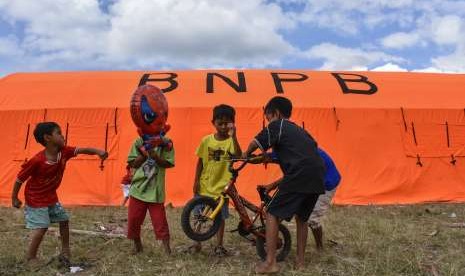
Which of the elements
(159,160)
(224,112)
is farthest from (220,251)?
(224,112)

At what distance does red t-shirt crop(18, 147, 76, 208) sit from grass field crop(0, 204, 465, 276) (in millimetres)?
589

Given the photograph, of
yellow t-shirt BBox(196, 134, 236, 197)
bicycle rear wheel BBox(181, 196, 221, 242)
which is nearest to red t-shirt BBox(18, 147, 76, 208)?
bicycle rear wheel BBox(181, 196, 221, 242)

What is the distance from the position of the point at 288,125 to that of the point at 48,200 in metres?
2.37

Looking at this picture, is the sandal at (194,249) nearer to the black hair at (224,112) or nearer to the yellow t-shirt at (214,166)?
the yellow t-shirt at (214,166)

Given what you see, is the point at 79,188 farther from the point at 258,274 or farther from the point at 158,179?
the point at 258,274

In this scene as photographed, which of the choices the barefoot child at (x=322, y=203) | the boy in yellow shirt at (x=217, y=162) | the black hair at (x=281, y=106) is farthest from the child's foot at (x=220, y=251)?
the black hair at (x=281, y=106)

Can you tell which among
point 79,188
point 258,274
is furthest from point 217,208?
point 79,188

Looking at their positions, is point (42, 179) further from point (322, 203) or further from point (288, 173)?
point (322, 203)

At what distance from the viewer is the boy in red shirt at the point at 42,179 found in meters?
4.60

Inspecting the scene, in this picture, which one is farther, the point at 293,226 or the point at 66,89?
the point at 66,89

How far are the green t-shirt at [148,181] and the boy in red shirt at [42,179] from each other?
41 centimetres

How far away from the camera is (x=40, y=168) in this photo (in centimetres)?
462

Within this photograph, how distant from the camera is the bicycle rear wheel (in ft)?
15.0

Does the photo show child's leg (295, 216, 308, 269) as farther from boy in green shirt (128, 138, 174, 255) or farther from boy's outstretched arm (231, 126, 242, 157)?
boy in green shirt (128, 138, 174, 255)
